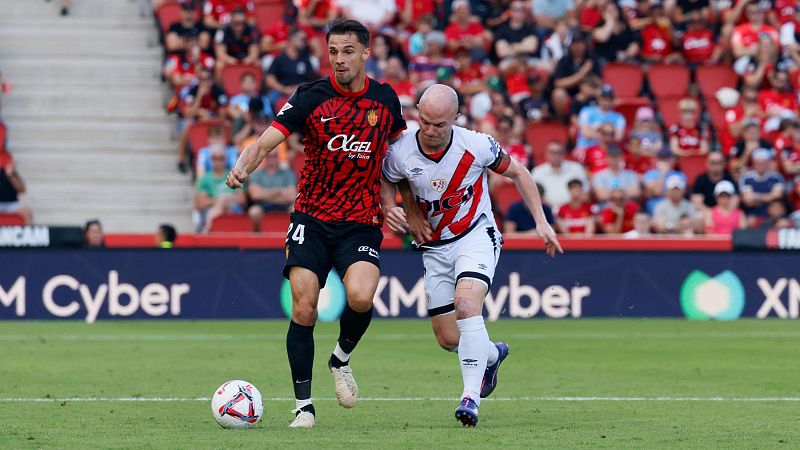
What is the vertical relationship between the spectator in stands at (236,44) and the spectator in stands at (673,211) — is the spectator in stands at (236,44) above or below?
above

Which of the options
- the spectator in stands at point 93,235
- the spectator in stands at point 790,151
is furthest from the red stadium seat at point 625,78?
the spectator in stands at point 93,235

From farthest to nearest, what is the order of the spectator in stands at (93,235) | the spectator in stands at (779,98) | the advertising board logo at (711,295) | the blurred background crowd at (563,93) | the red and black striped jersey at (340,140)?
the spectator in stands at (779,98) < the blurred background crowd at (563,93) < the advertising board logo at (711,295) < the spectator in stands at (93,235) < the red and black striped jersey at (340,140)

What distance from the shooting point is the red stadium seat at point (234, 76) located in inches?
898

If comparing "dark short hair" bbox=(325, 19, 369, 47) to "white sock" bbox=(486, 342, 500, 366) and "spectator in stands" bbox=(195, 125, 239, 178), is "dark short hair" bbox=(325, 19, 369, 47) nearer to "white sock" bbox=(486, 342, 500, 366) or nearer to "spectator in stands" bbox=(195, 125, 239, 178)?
"white sock" bbox=(486, 342, 500, 366)

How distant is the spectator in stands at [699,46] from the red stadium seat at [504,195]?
16.7 ft

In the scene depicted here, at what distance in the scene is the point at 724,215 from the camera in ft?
67.6

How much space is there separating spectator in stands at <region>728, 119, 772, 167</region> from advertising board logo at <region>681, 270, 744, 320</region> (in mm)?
3605

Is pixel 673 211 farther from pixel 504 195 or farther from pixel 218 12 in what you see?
pixel 218 12

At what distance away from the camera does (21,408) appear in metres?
9.59

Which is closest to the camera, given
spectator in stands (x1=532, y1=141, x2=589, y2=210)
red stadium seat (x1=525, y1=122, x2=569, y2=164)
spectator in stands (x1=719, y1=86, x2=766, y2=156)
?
spectator in stands (x1=532, y1=141, x2=589, y2=210)

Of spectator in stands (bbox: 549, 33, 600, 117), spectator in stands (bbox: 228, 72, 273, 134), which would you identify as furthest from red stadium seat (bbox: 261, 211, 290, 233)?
spectator in stands (bbox: 549, 33, 600, 117)

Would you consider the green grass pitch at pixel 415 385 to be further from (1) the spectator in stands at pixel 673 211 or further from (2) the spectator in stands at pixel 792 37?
(2) the spectator in stands at pixel 792 37

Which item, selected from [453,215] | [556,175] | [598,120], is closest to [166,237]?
[556,175]

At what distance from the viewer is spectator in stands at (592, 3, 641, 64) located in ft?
79.1
